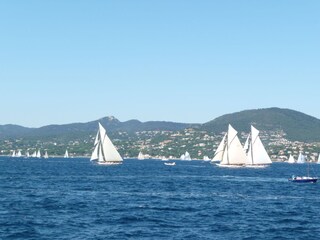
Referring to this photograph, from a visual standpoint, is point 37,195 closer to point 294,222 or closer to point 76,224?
point 76,224

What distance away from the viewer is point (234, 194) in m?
92.6

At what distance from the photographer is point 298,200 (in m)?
84.8

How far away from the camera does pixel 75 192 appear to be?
8956 centimetres

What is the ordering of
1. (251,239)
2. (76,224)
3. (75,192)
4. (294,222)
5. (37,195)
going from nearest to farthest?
(251,239), (76,224), (294,222), (37,195), (75,192)

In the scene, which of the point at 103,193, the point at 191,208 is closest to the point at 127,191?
the point at 103,193

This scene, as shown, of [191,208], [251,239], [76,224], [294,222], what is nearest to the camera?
[251,239]

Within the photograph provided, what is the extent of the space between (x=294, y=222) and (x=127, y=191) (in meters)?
37.9

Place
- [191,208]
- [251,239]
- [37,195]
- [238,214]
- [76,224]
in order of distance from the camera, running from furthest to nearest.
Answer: [37,195] < [191,208] < [238,214] < [76,224] < [251,239]

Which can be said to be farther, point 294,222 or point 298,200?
point 298,200

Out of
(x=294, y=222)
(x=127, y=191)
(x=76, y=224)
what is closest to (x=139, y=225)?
(x=76, y=224)

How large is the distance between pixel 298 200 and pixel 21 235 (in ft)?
148

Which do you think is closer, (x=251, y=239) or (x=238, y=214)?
(x=251, y=239)

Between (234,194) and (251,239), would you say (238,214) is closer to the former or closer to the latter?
(251,239)

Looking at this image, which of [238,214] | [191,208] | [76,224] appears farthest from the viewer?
[191,208]
